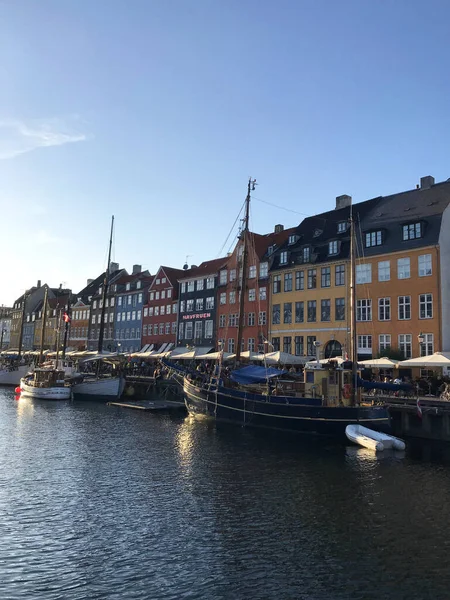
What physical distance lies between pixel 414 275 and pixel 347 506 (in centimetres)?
2863

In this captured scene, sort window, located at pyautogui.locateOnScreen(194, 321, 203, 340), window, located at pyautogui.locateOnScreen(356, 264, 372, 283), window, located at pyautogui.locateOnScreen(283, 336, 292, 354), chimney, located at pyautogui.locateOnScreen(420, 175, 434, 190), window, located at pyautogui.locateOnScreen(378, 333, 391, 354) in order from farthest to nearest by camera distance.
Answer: window, located at pyautogui.locateOnScreen(194, 321, 203, 340), window, located at pyautogui.locateOnScreen(283, 336, 292, 354), chimney, located at pyautogui.locateOnScreen(420, 175, 434, 190), window, located at pyautogui.locateOnScreen(356, 264, 372, 283), window, located at pyautogui.locateOnScreen(378, 333, 391, 354)

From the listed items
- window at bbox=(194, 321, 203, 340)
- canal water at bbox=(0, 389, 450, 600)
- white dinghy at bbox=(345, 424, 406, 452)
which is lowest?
canal water at bbox=(0, 389, 450, 600)

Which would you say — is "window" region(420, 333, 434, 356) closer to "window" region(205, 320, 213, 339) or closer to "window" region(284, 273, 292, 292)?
"window" region(284, 273, 292, 292)

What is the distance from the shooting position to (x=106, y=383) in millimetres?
50750

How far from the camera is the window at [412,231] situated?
41844mm

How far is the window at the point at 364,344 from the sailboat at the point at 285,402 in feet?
37.7

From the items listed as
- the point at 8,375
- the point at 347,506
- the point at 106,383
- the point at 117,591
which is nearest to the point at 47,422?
the point at 106,383

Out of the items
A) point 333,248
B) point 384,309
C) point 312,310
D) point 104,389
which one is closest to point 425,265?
point 384,309

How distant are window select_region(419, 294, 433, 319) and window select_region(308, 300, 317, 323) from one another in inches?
447

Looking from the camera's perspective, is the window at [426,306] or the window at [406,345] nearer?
the window at [426,306]

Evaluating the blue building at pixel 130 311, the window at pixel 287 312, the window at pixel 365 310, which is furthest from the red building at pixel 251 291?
the blue building at pixel 130 311

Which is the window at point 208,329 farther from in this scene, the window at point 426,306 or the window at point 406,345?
the window at point 426,306

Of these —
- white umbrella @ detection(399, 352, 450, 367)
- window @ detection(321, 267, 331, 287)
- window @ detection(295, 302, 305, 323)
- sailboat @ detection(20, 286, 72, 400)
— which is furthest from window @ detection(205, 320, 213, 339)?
white umbrella @ detection(399, 352, 450, 367)

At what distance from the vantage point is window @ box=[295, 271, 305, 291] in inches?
2032
